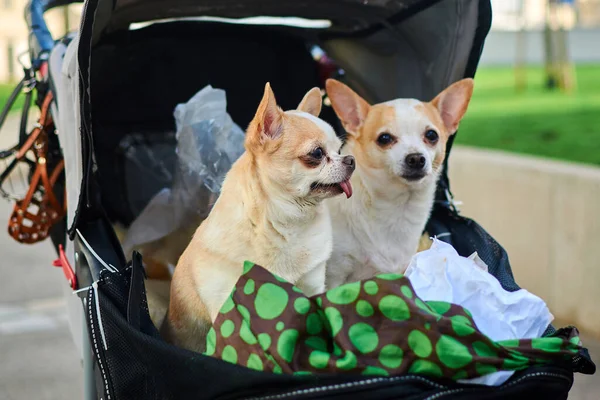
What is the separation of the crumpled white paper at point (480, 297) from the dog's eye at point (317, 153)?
305 millimetres

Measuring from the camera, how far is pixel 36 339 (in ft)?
13.7

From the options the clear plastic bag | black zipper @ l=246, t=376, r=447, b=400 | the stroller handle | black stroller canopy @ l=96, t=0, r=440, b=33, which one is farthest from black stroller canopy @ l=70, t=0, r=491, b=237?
black zipper @ l=246, t=376, r=447, b=400

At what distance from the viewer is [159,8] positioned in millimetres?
2773

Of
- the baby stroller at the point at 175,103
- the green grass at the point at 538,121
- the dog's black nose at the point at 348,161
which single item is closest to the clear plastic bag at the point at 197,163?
the baby stroller at the point at 175,103

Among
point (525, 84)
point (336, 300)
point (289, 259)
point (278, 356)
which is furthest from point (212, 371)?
point (525, 84)

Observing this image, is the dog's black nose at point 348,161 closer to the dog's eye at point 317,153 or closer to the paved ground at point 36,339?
the dog's eye at point 317,153

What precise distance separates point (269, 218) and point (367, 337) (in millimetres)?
477

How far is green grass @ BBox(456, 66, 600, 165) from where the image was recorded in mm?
6715

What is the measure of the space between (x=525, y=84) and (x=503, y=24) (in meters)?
7.02

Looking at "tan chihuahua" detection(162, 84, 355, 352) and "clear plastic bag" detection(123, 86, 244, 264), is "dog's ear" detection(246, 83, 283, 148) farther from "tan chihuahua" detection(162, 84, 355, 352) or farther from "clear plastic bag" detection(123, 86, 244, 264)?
"clear plastic bag" detection(123, 86, 244, 264)

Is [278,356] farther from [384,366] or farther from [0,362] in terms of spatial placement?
[0,362]

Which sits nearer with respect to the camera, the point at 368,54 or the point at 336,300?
the point at 336,300

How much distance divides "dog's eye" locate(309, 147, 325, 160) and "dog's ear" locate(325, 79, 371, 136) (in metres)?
0.48

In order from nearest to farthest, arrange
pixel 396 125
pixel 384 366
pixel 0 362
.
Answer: pixel 384 366 < pixel 396 125 < pixel 0 362
